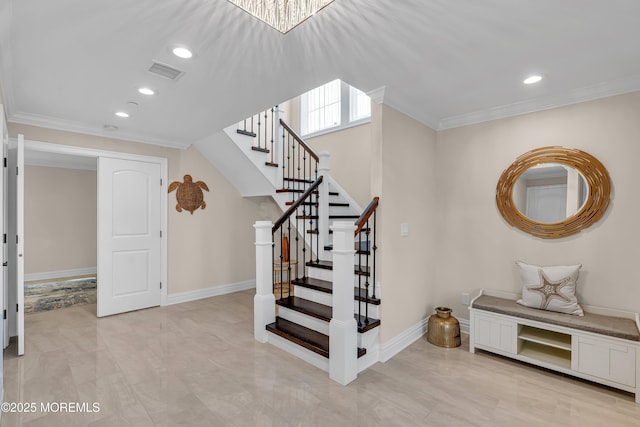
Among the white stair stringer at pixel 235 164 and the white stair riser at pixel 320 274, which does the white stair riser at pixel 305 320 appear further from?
the white stair stringer at pixel 235 164

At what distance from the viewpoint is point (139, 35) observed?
6.34 feet

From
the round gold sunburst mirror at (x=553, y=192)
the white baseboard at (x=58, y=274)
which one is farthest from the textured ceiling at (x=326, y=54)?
the white baseboard at (x=58, y=274)

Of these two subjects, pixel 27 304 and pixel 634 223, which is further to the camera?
pixel 27 304

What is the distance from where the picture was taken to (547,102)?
2889mm

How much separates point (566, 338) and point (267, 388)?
2.63 meters

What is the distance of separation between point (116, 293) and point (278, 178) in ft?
8.57

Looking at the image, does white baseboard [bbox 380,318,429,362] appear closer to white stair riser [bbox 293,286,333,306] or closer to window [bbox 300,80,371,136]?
white stair riser [bbox 293,286,333,306]

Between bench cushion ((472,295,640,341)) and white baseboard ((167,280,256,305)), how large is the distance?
3.74 meters

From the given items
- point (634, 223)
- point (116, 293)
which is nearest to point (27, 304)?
point (116, 293)

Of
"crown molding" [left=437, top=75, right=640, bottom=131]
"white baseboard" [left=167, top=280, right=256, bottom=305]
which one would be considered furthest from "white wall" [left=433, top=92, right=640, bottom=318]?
"white baseboard" [left=167, top=280, right=256, bottom=305]

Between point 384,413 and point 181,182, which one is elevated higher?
point 181,182

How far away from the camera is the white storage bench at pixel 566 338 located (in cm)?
Result: 225

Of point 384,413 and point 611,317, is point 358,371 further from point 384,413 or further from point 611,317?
point 611,317

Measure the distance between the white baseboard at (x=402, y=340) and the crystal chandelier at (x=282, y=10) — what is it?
2572 millimetres
